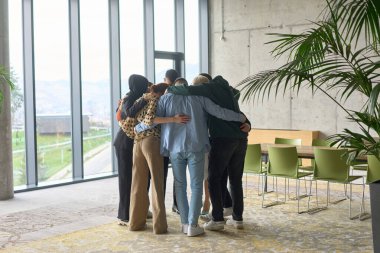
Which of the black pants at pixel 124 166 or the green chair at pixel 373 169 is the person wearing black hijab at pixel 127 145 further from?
the green chair at pixel 373 169

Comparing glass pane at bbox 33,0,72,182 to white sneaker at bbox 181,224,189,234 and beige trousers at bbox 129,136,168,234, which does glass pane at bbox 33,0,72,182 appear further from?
white sneaker at bbox 181,224,189,234

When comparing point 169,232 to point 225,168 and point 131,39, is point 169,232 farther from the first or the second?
point 131,39

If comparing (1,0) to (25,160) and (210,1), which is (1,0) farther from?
(210,1)

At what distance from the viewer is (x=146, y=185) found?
18.2ft

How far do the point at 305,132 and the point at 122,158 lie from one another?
5.34 metres

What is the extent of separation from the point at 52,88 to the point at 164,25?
2980mm

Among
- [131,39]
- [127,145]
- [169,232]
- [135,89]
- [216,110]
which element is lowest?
[169,232]

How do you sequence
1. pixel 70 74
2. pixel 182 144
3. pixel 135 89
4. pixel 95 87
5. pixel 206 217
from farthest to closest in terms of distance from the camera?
pixel 95 87
pixel 70 74
pixel 206 217
pixel 135 89
pixel 182 144

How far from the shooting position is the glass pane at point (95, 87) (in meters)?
9.38

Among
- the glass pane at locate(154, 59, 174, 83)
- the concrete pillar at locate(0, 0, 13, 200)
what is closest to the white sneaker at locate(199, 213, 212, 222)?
the concrete pillar at locate(0, 0, 13, 200)

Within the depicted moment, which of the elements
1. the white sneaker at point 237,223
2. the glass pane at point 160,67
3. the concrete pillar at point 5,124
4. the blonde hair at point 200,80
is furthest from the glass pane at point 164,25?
the white sneaker at point 237,223

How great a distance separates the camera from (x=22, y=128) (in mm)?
8508

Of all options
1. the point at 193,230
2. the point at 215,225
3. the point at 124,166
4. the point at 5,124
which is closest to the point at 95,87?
the point at 5,124

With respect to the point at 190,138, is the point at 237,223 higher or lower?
lower
